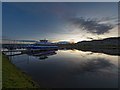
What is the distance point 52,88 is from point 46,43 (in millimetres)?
110839

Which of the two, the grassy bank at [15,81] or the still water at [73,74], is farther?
the still water at [73,74]

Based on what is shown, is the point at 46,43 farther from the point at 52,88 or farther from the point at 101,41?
the point at 52,88

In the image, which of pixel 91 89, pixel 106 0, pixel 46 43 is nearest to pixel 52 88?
pixel 91 89

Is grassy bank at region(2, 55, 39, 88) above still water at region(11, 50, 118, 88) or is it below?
above

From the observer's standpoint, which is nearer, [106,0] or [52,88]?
[106,0]

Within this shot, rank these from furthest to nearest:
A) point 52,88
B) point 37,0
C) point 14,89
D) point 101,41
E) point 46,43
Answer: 1. point 101,41
2. point 46,43
3. point 52,88
4. point 37,0
5. point 14,89

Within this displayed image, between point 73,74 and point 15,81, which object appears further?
point 73,74

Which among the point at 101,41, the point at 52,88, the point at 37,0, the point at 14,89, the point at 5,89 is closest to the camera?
the point at 5,89

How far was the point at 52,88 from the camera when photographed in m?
10.6

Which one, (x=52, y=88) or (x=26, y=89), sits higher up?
(x=26, y=89)

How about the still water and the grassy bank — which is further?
the still water

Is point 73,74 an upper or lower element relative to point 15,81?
lower

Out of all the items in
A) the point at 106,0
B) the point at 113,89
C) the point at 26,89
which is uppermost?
the point at 106,0

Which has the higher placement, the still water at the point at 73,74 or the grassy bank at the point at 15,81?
the grassy bank at the point at 15,81
